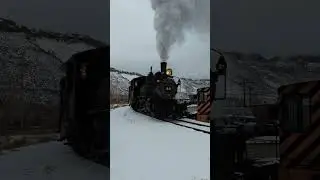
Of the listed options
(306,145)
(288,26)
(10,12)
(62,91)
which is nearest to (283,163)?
(306,145)

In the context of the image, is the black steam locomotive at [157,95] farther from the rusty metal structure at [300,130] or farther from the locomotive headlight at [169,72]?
the rusty metal structure at [300,130]

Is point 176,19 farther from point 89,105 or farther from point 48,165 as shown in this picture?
point 48,165

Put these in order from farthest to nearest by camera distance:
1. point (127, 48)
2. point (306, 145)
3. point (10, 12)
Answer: point (306, 145) < point (127, 48) < point (10, 12)

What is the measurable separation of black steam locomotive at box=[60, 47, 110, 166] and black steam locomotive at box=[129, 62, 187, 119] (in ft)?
0.56

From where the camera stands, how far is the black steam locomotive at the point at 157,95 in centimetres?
280

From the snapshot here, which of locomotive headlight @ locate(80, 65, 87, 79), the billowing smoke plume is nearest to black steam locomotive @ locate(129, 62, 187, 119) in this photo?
the billowing smoke plume

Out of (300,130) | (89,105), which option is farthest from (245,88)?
(89,105)

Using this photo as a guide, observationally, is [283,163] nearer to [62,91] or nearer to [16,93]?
[62,91]

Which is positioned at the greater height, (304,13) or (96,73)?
(304,13)

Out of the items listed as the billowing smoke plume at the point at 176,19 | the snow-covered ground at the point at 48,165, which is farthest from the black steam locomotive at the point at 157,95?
the snow-covered ground at the point at 48,165

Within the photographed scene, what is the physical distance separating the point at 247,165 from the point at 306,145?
0.37 metres

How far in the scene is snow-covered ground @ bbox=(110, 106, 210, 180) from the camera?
2.74 metres

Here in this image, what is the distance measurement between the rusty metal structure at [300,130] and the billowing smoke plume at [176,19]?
662mm

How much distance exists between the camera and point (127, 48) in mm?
2771
